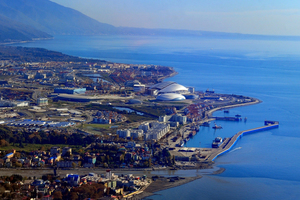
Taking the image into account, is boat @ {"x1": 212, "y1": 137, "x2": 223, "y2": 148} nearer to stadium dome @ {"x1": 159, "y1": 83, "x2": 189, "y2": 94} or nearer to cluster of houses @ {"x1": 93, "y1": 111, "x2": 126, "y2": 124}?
cluster of houses @ {"x1": 93, "y1": 111, "x2": 126, "y2": 124}

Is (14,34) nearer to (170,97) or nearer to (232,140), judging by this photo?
(170,97)

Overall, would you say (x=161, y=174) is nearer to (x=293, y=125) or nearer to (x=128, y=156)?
(x=128, y=156)

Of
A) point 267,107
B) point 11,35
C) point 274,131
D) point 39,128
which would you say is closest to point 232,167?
point 274,131

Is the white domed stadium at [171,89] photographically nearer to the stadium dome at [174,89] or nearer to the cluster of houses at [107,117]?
the stadium dome at [174,89]

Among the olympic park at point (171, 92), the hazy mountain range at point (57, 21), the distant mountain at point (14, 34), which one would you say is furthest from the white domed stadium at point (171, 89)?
the hazy mountain range at point (57, 21)

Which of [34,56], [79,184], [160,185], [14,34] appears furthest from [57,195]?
[14,34]

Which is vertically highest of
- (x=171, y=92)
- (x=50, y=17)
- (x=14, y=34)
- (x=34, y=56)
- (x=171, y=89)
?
(x=50, y=17)
